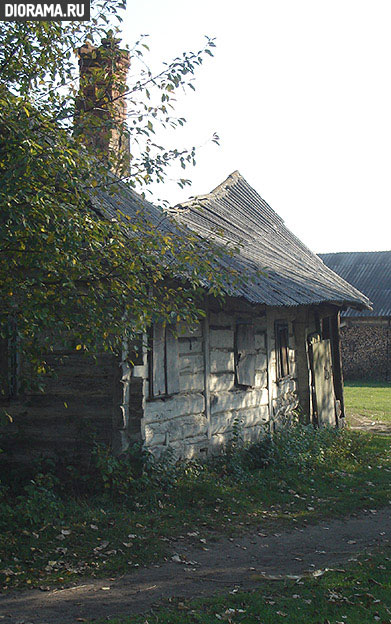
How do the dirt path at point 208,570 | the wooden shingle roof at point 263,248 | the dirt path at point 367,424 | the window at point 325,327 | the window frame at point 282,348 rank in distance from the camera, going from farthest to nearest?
the window at point 325,327 < the dirt path at point 367,424 < the window frame at point 282,348 < the wooden shingle roof at point 263,248 < the dirt path at point 208,570

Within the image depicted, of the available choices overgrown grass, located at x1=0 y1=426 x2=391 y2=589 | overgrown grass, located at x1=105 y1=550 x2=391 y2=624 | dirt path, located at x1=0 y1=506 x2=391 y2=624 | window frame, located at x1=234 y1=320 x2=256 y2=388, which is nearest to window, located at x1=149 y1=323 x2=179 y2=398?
overgrown grass, located at x1=0 y1=426 x2=391 y2=589

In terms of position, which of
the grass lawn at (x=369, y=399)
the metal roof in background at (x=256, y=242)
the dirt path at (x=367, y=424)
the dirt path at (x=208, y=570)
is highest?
the metal roof in background at (x=256, y=242)

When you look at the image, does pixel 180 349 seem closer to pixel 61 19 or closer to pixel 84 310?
pixel 84 310

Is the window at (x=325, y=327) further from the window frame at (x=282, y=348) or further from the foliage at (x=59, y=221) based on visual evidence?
the foliage at (x=59, y=221)

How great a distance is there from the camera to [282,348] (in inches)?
514

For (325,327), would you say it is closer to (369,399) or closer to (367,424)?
(367,424)

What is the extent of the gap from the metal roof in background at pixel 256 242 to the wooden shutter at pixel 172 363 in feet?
3.55

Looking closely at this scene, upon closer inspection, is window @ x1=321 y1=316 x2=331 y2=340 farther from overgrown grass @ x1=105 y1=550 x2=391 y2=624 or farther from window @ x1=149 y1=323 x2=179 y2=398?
overgrown grass @ x1=105 y1=550 x2=391 y2=624

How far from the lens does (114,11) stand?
5.81m

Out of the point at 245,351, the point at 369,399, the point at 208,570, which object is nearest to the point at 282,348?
the point at 245,351

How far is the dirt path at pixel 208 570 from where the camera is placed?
16.8 ft

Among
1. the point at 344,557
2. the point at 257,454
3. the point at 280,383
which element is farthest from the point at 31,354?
the point at 280,383

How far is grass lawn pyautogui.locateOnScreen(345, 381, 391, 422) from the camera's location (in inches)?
702

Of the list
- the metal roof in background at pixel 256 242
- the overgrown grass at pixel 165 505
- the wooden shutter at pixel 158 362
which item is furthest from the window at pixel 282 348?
the wooden shutter at pixel 158 362
